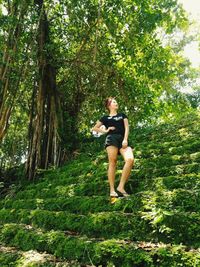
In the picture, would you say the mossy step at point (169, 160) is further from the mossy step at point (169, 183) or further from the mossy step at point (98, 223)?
the mossy step at point (98, 223)

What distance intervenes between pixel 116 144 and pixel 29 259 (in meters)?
1.46

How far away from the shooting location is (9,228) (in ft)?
11.5

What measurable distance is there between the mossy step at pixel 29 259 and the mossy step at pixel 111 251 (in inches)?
2.7

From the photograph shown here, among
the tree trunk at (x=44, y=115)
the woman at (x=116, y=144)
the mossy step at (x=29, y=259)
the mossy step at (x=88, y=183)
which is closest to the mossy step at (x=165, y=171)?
the mossy step at (x=88, y=183)

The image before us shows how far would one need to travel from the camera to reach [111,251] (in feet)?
7.59

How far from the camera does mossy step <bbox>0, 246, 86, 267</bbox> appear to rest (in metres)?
2.42

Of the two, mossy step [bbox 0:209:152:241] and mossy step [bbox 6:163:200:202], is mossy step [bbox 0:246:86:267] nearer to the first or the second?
mossy step [bbox 0:209:152:241]

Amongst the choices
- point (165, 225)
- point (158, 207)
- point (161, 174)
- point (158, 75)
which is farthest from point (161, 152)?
point (158, 75)

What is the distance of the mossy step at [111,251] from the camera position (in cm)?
207

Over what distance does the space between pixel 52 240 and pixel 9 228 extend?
89cm

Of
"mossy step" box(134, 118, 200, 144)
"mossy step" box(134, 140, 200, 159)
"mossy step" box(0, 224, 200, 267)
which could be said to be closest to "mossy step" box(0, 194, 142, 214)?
"mossy step" box(0, 224, 200, 267)

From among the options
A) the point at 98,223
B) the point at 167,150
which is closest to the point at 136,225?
the point at 98,223

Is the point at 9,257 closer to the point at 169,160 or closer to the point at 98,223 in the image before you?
the point at 98,223

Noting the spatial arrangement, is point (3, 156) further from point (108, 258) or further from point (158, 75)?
point (108, 258)
